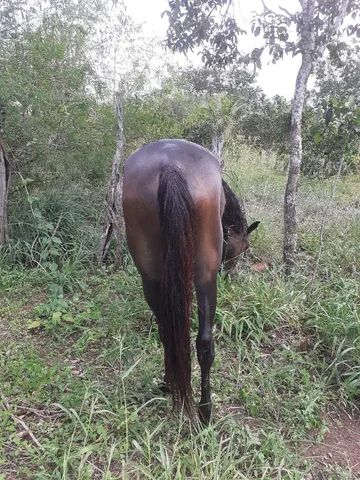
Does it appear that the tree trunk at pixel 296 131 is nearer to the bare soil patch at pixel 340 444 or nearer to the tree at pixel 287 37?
the tree at pixel 287 37

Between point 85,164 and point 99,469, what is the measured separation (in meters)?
3.69

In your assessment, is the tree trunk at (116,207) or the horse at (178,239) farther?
the tree trunk at (116,207)

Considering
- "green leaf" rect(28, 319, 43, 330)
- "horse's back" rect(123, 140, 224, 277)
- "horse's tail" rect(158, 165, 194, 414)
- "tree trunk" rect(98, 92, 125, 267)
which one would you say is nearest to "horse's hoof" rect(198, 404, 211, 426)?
"horse's tail" rect(158, 165, 194, 414)

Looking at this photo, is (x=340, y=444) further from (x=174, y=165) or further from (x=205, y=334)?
(x=174, y=165)

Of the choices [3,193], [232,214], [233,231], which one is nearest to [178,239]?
[232,214]

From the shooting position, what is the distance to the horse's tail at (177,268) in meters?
1.77

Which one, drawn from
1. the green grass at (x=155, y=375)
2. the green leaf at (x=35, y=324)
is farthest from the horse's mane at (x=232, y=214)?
the green leaf at (x=35, y=324)

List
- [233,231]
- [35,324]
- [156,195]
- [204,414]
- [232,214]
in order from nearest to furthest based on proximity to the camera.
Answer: [156,195] → [204,414] → [35,324] → [232,214] → [233,231]

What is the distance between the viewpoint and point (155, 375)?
7.90 feet

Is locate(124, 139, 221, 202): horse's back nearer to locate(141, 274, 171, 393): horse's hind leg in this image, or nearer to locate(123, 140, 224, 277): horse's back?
locate(123, 140, 224, 277): horse's back

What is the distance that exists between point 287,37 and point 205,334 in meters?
2.92

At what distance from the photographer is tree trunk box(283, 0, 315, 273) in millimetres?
3480

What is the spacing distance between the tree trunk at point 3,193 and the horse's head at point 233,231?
2.21m

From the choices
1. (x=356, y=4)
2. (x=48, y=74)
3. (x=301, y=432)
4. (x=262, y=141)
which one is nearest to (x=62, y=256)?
(x=48, y=74)
